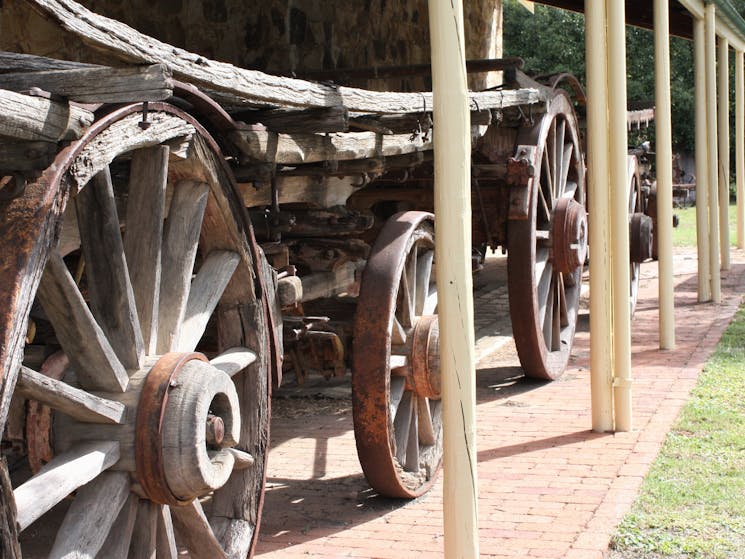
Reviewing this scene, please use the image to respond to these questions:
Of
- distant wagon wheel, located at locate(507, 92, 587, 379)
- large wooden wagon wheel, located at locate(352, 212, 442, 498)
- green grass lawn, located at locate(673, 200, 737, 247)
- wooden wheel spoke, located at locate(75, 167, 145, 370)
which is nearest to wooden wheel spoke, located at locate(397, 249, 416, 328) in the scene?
large wooden wagon wheel, located at locate(352, 212, 442, 498)

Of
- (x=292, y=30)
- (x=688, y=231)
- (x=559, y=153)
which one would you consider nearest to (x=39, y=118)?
(x=559, y=153)

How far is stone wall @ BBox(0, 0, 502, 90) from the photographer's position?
8.49m

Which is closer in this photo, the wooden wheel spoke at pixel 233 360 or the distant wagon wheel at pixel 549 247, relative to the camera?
the wooden wheel spoke at pixel 233 360

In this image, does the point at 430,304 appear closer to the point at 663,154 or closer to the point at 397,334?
the point at 397,334

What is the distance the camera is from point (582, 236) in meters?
7.14

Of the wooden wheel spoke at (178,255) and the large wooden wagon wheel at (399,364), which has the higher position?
the wooden wheel spoke at (178,255)

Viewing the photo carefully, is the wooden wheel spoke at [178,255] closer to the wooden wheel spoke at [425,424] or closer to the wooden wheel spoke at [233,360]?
the wooden wheel spoke at [233,360]

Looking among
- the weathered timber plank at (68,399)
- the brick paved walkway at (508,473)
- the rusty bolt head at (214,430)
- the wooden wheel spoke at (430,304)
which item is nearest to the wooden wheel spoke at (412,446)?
the brick paved walkway at (508,473)

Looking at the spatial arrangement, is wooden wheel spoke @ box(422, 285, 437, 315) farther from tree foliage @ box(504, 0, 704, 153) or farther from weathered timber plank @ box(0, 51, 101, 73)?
tree foliage @ box(504, 0, 704, 153)

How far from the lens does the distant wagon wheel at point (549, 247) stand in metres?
6.41

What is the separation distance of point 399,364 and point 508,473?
908 mm

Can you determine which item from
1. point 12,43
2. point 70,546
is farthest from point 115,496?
point 12,43

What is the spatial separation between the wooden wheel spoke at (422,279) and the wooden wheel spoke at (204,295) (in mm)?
A: 1669

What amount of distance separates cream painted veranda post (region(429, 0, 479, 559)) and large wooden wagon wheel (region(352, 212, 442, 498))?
1.02 metres
